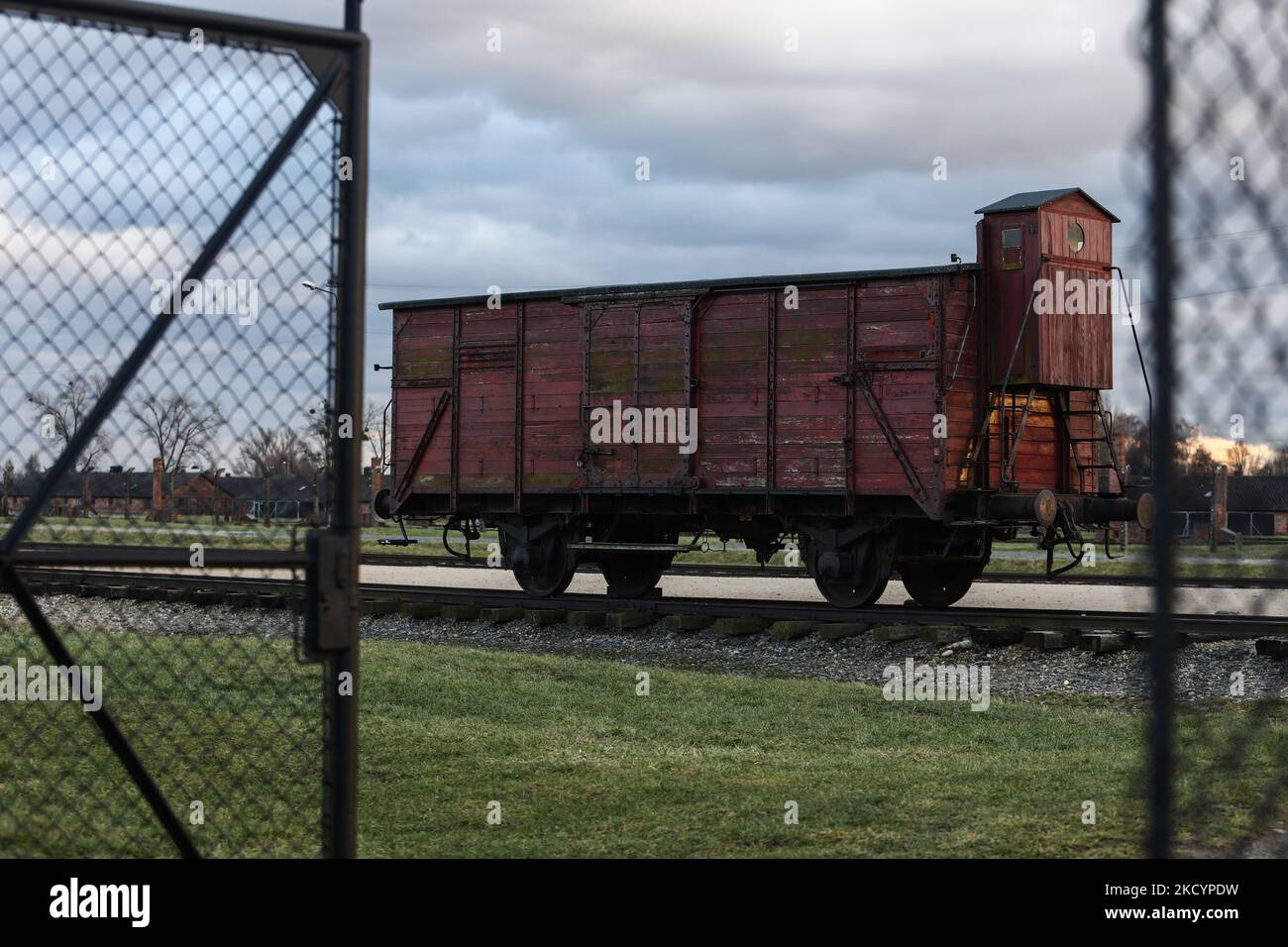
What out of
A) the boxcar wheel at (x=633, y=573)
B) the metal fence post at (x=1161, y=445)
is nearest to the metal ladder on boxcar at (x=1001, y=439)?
the boxcar wheel at (x=633, y=573)

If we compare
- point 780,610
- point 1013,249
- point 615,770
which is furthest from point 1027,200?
point 615,770

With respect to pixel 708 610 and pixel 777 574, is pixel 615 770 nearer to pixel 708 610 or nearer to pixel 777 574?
pixel 708 610

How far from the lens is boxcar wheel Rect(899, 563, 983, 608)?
1731 centimetres

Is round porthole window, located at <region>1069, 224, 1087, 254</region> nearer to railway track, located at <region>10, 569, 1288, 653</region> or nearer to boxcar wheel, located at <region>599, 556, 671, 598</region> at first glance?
railway track, located at <region>10, 569, 1288, 653</region>

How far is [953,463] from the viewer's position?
15289 millimetres

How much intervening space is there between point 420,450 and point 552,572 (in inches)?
105

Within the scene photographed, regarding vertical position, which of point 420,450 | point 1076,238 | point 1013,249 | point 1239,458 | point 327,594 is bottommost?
point 327,594

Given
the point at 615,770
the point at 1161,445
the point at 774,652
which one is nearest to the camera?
the point at 1161,445

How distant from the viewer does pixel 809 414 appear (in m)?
16.1

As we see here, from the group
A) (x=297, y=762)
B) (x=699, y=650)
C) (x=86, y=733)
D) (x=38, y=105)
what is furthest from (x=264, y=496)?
(x=699, y=650)

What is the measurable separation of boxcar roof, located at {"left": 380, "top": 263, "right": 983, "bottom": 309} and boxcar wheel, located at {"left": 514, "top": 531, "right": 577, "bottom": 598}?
130 inches

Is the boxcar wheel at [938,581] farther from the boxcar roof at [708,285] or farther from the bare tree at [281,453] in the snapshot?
the bare tree at [281,453]
